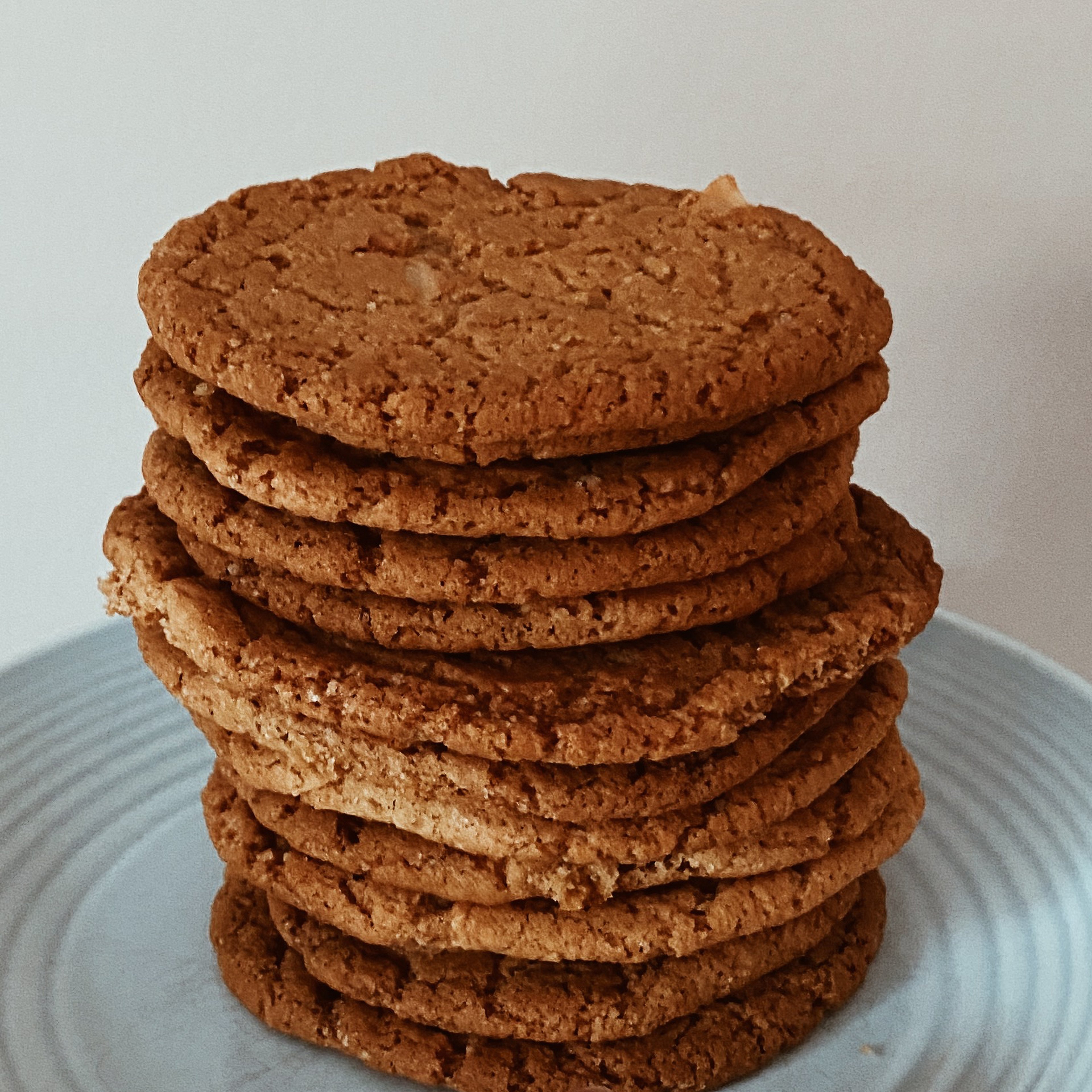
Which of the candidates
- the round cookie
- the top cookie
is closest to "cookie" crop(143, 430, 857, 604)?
the top cookie

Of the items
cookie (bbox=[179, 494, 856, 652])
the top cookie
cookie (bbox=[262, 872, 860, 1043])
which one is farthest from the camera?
cookie (bbox=[262, 872, 860, 1043])

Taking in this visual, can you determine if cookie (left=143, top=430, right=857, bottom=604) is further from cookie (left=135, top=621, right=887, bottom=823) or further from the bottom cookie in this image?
the bottom cookie

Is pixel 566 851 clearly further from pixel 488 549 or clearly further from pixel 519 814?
pixel 488 549

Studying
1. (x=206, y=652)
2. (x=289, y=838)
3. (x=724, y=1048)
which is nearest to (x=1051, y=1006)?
(x=724, y=1048)

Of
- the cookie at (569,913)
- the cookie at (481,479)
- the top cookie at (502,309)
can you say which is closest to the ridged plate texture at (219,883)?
the cookie at (569,913)

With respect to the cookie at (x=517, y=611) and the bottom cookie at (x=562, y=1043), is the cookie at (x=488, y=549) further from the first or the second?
the bottom cookie at (x=562, y=1043)

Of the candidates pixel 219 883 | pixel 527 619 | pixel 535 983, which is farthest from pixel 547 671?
pixel 219 883
